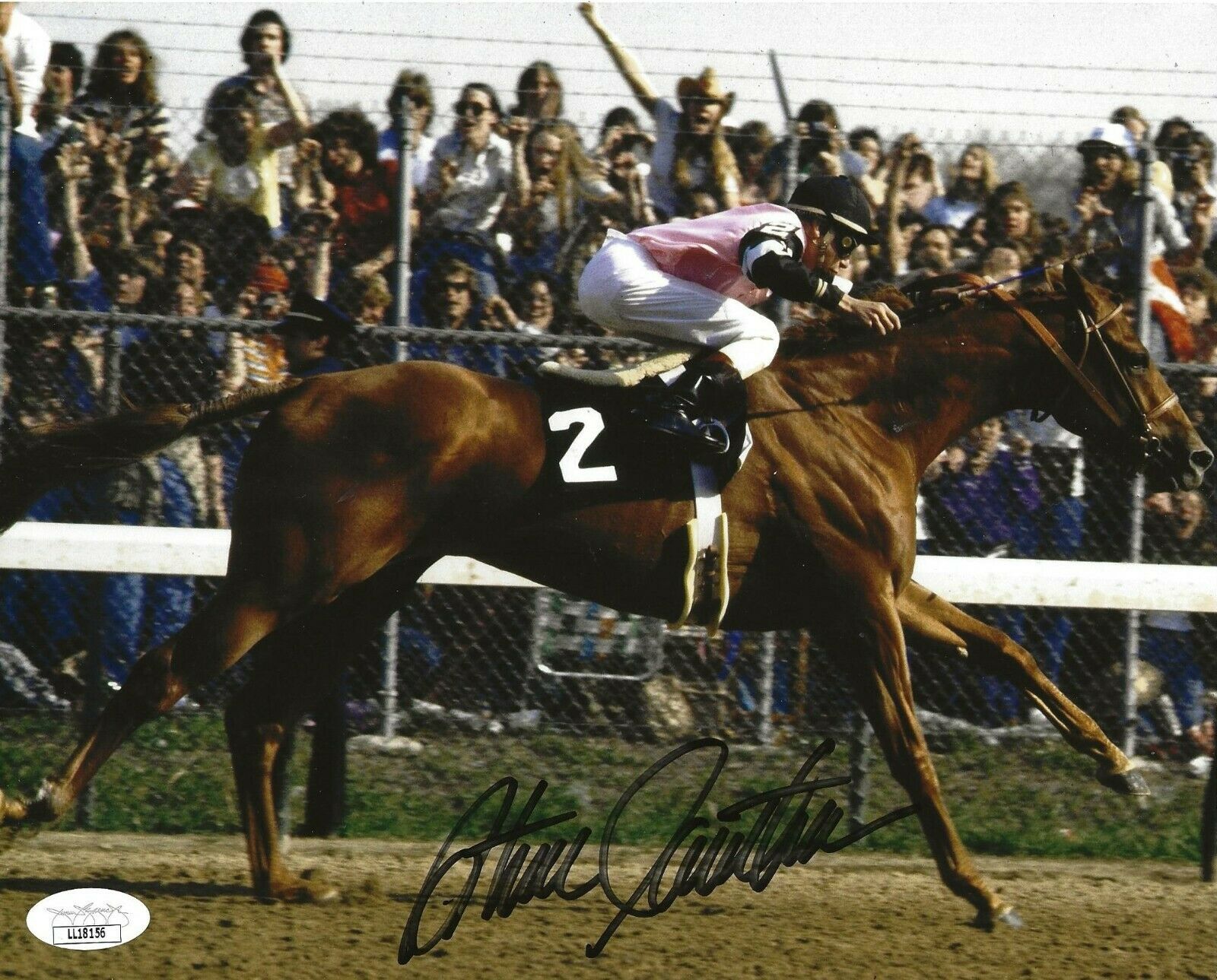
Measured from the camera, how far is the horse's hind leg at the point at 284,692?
5.07 meters

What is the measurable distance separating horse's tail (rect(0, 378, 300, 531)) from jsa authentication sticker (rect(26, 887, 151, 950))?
128 centimetres

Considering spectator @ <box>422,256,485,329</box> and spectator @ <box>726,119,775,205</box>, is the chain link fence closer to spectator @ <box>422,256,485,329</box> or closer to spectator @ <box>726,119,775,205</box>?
spectator @ <box>422,256,485,329</box>

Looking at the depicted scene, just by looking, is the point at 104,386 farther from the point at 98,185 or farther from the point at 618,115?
the point at 618,115

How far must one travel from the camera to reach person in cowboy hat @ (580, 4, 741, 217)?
6.84 metres

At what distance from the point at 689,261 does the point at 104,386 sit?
91.9 inches

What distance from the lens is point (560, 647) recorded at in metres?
6.61

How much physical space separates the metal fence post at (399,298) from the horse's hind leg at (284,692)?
1.08 metres

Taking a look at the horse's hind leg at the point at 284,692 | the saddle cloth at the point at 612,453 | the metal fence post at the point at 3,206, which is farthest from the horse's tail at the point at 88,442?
the metal fence post at the point at 3,206

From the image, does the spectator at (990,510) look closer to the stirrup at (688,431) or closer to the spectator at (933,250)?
the spectator at (933,250)

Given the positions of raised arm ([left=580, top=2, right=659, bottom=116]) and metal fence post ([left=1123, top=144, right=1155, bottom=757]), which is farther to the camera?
raised arm ([left=580, top=2, right=659, bottom=116])

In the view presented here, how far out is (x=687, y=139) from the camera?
23.2 feet

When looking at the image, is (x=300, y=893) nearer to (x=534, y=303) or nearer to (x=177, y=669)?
(x=177, y=669)

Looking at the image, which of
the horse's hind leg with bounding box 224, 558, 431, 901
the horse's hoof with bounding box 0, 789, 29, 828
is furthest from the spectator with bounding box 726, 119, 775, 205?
the horse's hoof with bounding box 0, 789, 29, 828
